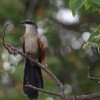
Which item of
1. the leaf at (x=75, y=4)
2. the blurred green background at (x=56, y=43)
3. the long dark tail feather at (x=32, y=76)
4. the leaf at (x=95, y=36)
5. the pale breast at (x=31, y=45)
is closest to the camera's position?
the leaf at (x=95, y=36)

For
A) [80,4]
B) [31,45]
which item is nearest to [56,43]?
[31,45]

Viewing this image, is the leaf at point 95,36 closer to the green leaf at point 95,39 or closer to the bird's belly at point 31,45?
the green leaf at point 95,39

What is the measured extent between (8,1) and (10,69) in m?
1.67

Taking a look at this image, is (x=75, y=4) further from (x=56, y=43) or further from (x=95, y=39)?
(x=56, y=43)

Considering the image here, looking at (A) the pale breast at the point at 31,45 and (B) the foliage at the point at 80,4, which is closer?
(B) the foliage at the point at 80,4

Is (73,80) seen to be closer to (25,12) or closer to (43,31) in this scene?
(43,31)

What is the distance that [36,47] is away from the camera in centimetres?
624

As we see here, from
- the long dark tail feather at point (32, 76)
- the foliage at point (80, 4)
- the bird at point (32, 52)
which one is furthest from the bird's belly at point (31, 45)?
the foliage at point (80, 4)

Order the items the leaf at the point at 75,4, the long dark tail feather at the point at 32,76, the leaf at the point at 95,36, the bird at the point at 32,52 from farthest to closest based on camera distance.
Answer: the bird at the point at 32,52
the long dark tail feather at the point at 32,76
the leaf at the point at 75,4
the leaf at the point at 95,36

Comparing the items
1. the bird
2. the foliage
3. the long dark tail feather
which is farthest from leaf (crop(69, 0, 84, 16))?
the bird

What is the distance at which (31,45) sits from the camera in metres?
6.25

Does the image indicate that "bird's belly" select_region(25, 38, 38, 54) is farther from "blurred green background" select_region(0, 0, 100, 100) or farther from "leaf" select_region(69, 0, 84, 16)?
"blurred green background" select_region(0, 0, 100, 100)

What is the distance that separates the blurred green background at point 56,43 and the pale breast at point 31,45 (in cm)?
422

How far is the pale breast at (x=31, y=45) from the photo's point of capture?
20.4 feet
